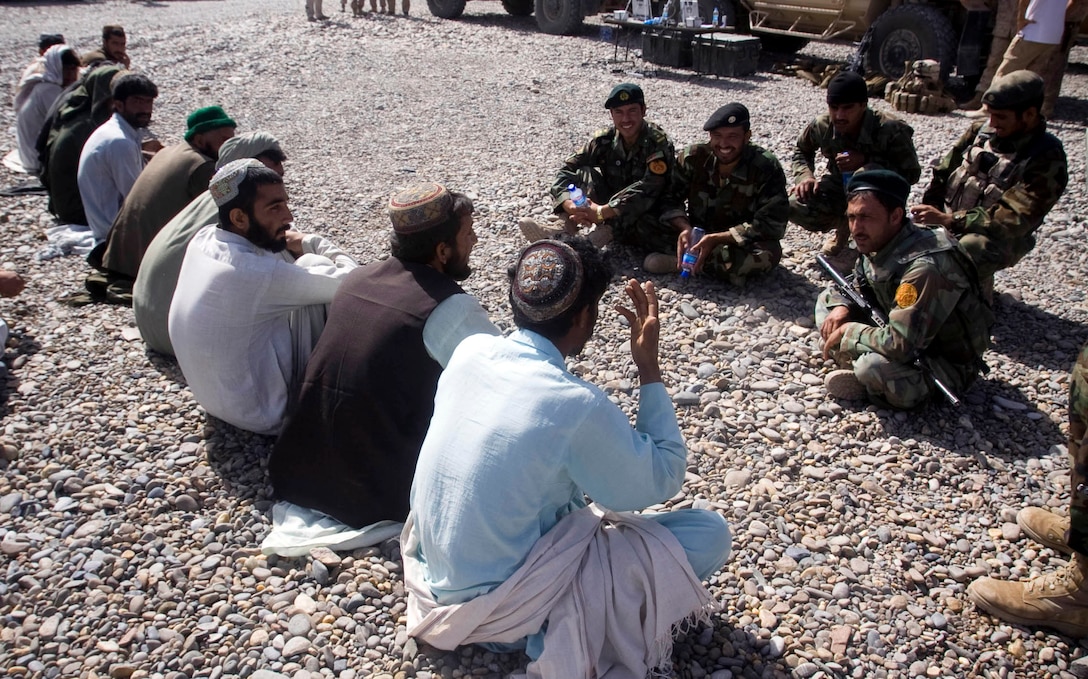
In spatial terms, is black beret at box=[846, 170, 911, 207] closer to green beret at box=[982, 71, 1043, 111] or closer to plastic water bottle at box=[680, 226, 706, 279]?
green beret at box=[982, 71, 1043, 111]

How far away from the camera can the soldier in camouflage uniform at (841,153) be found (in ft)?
16.5

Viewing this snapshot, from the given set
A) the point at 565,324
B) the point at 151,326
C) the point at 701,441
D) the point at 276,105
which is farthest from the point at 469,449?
the point at 276,105

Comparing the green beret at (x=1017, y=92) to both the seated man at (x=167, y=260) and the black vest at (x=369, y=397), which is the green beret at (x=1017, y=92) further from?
the seated man at (x=167, y=260)

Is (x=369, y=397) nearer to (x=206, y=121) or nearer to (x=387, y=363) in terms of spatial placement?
(x=387, y=363)

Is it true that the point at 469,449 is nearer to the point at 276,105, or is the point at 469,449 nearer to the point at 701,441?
the point at 701,441

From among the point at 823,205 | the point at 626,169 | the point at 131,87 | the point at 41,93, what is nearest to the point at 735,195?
the point at 823,205

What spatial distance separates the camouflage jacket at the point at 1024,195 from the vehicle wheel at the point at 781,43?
396 inches

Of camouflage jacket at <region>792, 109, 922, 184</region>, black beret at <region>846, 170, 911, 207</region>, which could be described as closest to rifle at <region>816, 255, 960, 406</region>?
black beret at <region>846, 170, 911, 207</region>

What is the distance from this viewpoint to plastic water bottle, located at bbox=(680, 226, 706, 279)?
195 inches

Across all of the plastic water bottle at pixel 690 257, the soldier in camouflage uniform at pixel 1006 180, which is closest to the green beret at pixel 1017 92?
the soldier in camouflage uniform at pixel 1006 180

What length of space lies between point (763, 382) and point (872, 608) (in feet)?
4.98

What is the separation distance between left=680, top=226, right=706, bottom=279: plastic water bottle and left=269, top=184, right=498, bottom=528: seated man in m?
2.31

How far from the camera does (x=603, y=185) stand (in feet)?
18.8

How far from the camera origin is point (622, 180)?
5.61m
